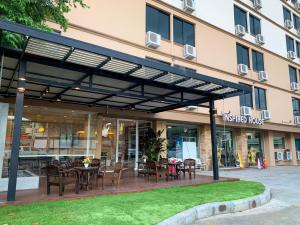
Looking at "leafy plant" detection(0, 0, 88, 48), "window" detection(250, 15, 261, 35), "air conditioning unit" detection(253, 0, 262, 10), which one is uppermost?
"air conditioning unit" detection(253, 0, 262, 10)

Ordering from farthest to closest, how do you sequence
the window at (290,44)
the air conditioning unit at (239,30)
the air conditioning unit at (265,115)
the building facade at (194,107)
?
1. the window at (290,44)
2. the air conditioning unit at (265,115)
3. the air conditioning unit at (239,30)
4. the building facade at (194,107)

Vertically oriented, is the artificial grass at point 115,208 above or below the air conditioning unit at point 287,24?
below

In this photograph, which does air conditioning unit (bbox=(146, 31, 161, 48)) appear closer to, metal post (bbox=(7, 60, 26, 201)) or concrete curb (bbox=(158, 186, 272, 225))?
metal post (bbox=(7, 60, 26, 201))

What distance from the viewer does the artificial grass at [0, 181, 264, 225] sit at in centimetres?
484

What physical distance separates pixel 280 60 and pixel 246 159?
1044 cm

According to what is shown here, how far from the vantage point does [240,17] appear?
67.9 ft

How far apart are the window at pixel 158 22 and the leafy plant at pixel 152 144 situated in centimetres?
579

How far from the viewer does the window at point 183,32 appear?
52.1 ft

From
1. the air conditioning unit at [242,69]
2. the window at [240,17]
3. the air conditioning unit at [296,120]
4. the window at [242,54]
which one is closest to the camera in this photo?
the air conditioning unit at [242,69]

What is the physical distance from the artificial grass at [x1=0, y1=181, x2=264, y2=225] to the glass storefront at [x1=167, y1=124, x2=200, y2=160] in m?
8.50

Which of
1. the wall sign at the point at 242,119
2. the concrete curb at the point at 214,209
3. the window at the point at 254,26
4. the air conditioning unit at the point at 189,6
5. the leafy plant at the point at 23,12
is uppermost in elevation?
the window at the point at 254,26

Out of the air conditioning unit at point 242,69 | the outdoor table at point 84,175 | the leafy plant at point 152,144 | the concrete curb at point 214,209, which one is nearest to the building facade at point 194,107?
the air conditioning unit at point 242,69

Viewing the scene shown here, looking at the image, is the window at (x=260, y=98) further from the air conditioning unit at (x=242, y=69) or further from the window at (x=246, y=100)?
the air conditioning unit at (x=242, y=69)

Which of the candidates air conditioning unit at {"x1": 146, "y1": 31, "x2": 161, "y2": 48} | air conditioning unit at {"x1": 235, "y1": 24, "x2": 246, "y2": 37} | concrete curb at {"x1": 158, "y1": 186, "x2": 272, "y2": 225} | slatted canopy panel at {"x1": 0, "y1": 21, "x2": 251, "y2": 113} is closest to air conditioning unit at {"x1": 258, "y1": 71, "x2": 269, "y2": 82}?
air conditioning unit at {"x1": 235, "y1": 24, "x2": 246, "y2": 37}
